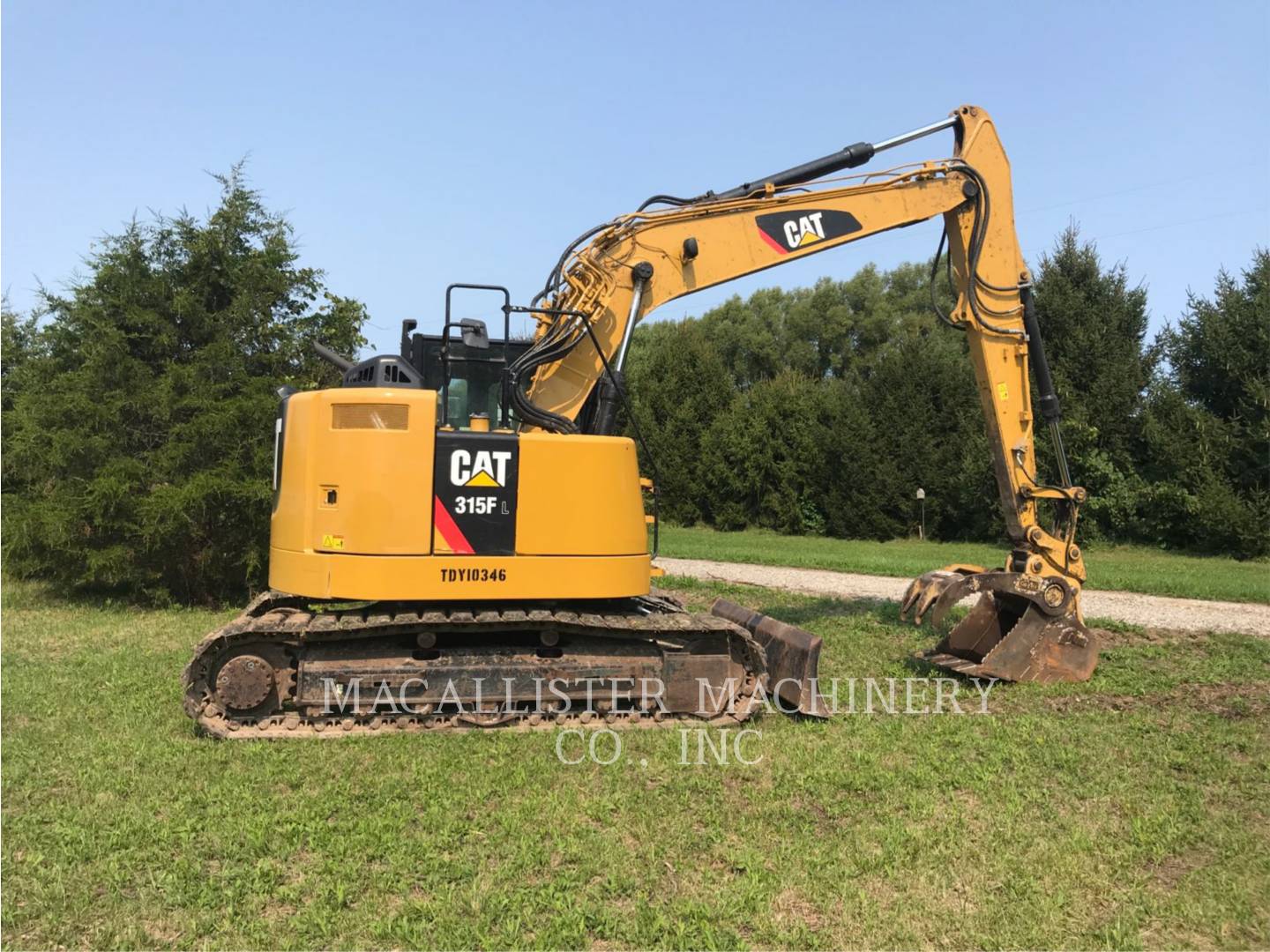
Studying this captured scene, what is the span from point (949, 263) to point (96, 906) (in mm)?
8656

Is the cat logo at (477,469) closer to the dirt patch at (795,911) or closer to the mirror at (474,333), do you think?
the mirror at (474,333)

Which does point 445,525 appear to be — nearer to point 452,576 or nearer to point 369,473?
point 452,576

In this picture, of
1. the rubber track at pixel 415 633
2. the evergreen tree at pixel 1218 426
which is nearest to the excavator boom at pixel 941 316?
the rubber track at pixel 415 633

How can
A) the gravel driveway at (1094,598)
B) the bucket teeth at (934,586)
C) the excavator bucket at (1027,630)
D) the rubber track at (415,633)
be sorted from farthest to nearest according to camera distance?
the gravel driveway at (1094,598) < the bucket teeth at (934,586) < the excavator bucket at (1027,630) < the rubber track at (415,633)

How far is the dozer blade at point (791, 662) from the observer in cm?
704

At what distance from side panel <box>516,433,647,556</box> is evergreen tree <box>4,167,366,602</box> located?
7.12 m

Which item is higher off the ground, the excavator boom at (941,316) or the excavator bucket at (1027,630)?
the excavator boom at (941,316)

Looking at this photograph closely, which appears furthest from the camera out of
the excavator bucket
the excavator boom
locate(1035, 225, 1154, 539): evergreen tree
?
locate(1035, 225, 1154, 539): evergreen tree

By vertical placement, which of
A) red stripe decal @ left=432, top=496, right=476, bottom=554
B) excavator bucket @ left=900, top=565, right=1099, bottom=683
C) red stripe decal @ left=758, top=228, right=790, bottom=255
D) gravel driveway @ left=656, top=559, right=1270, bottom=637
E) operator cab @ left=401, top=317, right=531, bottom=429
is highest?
red stripe decal @ left=758, top=228, right=790, bottom=255

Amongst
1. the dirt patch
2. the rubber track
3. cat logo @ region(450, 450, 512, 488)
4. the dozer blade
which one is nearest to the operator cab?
cat logo @ region(450, 450, 512, 488)

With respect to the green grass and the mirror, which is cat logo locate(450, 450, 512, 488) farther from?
the green grass

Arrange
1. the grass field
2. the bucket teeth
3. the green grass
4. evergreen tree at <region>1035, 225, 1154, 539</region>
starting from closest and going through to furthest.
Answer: the grass field
the bucket teeth
the green grass
evergreen tree at <region>1035, 225, 1154, 539</region>

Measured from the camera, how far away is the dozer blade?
7.04 meters

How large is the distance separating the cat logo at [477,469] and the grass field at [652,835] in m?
1.83
